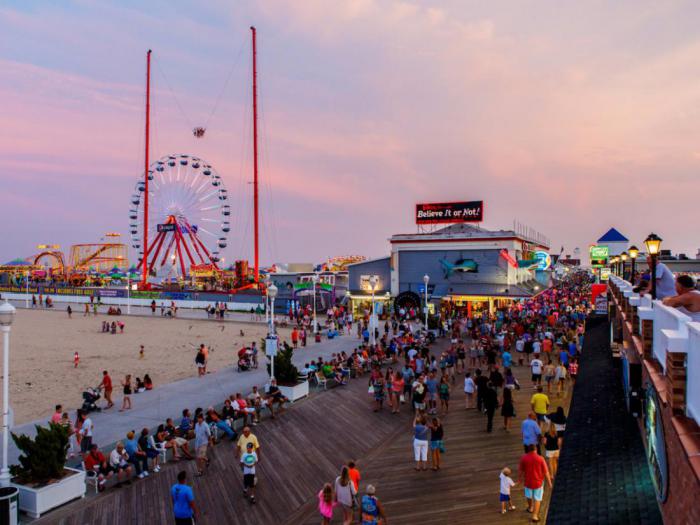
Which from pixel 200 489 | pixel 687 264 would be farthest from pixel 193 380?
pixel 687 264

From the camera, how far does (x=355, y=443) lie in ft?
40.3

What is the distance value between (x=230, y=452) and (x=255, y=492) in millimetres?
1906

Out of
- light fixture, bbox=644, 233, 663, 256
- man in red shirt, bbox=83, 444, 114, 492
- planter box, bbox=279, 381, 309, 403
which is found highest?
light fixture, bbox=644, 233, 663, 256

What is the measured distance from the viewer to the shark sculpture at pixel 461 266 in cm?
3700

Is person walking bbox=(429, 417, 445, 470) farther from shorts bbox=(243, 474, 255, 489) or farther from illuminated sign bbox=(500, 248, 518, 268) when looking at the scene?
illuminated sign bbox=(500, 248, 518, 268)

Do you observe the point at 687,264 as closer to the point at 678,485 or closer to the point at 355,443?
the point at 355,443

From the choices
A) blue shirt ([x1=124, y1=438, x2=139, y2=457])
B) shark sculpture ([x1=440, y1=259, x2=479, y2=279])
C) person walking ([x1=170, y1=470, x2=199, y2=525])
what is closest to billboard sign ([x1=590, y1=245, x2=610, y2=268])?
shark sculpture ([x1=440, y1=259, x2=479, y2=279])

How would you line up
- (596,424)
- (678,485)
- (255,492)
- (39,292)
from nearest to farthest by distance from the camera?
(678,485) < (255,492) < (596,424) < (39,292)

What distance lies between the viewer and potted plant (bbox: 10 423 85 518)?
333 inches

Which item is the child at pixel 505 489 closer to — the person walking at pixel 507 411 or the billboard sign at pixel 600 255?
the person walking at pixel 507 411

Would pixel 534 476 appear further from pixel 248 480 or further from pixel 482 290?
pixel 482 290

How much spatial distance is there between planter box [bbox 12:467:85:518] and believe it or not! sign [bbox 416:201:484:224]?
35628mm

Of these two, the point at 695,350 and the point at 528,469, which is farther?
the point at 528,469

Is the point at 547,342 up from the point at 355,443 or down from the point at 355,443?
up
